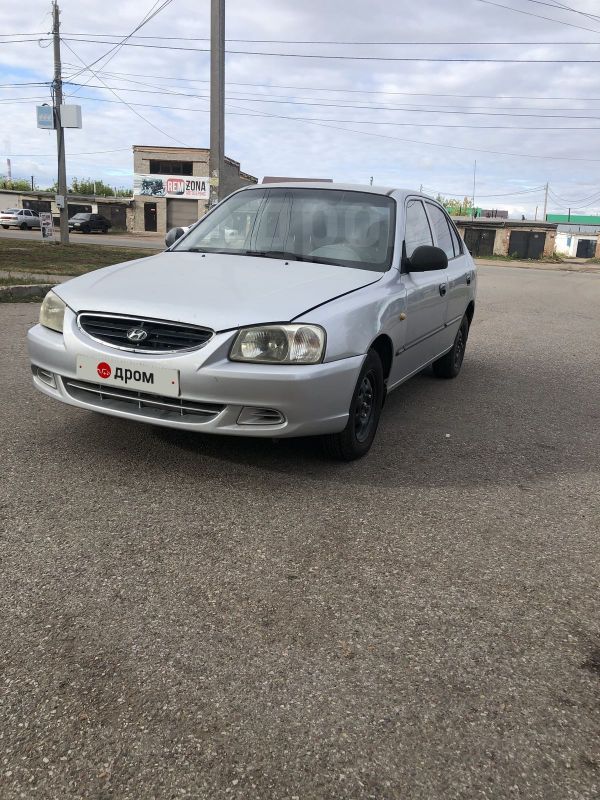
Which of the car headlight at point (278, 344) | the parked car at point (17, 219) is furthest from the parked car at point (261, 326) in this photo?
the parked car at point (17, 219)

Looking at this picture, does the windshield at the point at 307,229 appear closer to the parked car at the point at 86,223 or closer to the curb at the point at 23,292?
the curb at the point at 23,292

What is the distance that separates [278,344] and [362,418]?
34.8 inches

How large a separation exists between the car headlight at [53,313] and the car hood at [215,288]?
2.0 inches

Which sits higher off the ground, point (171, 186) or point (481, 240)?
point (171, 186)

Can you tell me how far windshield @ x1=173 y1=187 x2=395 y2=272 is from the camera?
14.6 ft

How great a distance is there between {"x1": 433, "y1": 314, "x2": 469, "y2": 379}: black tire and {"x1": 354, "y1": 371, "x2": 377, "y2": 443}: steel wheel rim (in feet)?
7.93

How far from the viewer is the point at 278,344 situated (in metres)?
3.38

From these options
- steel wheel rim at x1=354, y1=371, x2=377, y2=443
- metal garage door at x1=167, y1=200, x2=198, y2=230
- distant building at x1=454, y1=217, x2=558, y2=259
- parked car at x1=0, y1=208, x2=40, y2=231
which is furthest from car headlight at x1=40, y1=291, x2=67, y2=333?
metal garage door at x1=167, y1=200, x2=198, y2=230

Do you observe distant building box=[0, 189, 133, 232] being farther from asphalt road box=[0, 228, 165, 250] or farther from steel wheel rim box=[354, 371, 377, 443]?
steel wheel rim box=[354, 371, 377, 443]

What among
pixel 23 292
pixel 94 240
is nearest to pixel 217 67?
pixel 23 292

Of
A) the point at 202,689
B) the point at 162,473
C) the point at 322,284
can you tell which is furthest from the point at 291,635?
the point at 322,284

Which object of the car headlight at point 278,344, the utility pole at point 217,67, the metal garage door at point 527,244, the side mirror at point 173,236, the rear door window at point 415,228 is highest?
the utility pole at point 217,67

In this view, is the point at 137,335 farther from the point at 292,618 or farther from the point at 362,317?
the point at 292,618

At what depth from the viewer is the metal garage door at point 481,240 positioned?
177ft
